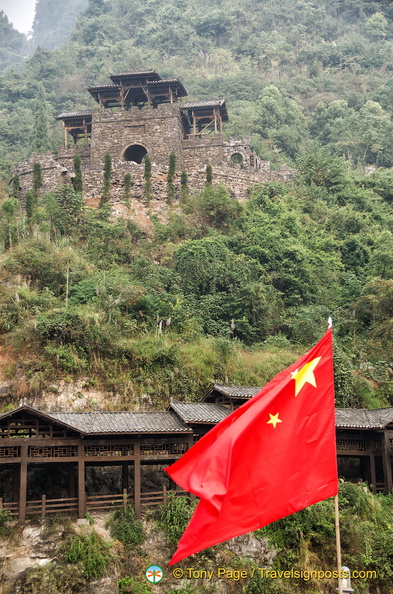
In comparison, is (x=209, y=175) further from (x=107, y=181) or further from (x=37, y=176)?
(x=37, y=176)

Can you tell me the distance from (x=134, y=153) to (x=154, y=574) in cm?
3062

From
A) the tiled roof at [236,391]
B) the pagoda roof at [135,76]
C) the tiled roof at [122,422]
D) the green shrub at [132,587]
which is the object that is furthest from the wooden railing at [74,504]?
the pagoda roof at [135,76]

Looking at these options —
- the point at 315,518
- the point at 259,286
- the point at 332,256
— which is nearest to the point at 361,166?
the point at 332,256

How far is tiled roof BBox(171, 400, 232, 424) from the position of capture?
20312 mm

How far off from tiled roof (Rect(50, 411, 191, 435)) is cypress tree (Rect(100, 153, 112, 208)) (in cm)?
1866

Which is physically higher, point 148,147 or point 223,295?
point 148,147

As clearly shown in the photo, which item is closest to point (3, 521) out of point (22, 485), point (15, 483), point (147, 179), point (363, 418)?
point (22, 485)

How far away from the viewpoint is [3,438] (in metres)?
18.5

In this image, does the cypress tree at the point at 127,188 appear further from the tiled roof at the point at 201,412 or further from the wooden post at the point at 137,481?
the wooden post at the point at 137,481

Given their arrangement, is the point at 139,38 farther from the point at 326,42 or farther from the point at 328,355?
the point at 328,355

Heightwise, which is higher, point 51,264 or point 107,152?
point 107,152

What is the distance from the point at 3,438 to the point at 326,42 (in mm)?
68581

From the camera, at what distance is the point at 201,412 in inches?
829

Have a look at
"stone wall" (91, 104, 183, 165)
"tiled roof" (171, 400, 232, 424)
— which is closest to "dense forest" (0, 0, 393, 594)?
"tiled roof" (171, 400, 232, 424)
